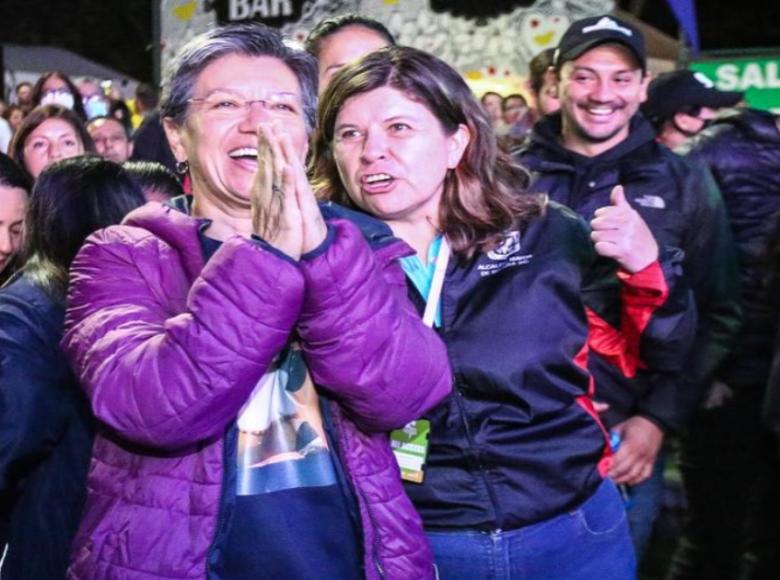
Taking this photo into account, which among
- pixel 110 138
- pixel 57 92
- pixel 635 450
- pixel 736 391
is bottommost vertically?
pixel 736 391

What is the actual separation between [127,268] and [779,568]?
306 cm

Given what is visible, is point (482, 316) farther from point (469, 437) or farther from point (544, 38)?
point (544, 38)

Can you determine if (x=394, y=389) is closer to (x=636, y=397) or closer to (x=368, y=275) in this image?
(x=368, y=275)

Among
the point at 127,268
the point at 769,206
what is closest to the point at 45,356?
the point at 127,268

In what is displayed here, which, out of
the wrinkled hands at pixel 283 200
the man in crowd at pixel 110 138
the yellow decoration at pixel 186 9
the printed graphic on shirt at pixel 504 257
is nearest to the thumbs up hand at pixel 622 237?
the printed graphic on shirt at pixel 504 257

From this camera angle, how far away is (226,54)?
2377mm

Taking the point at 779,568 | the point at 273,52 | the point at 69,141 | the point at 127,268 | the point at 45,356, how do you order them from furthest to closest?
1. the point at 69,141
2. the point at 779,568
3. the point at 45,356
4. the point at 273,52
5. the point at 127,268

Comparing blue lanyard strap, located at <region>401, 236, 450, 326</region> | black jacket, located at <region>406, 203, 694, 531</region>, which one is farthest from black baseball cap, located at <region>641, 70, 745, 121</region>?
blue lanyard strap, located at <region>401, 236, 450, 326</region>

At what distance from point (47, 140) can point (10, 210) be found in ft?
5.31

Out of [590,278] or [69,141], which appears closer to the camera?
[590,278]

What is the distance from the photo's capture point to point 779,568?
4395mm

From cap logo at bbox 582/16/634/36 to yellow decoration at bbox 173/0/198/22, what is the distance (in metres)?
8.77

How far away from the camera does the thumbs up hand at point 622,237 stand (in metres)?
2.92

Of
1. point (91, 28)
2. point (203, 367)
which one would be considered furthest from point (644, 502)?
point (91, 28)
